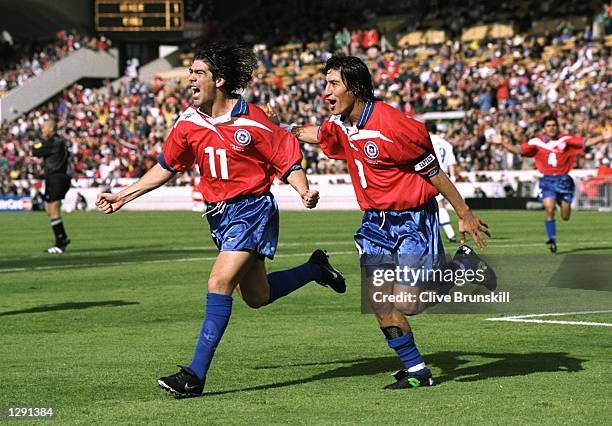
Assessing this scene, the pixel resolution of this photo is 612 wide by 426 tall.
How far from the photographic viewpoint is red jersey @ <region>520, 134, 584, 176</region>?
72.2 feet

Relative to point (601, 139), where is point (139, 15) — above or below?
above

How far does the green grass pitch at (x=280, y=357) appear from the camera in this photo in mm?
7859

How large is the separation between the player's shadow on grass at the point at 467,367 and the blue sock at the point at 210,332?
1.11 ft

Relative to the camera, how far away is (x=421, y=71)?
175 ft

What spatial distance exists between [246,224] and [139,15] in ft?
191

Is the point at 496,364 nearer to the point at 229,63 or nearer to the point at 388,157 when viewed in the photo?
the point at 388,157

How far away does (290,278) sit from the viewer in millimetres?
10000

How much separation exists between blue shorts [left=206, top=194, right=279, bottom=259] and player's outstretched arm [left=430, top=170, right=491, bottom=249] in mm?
1095

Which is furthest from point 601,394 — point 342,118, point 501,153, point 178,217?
point 501,153

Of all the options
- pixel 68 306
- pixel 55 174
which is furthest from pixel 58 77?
pixel 68 306

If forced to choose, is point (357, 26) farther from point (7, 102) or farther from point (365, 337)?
point (365, 337)

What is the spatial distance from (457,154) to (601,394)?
38753mm

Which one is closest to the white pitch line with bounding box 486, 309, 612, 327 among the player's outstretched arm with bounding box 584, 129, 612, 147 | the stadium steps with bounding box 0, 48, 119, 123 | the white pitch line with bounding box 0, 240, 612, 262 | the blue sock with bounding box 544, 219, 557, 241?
the player's outstretched arm with bounding box 584, 129, 612, 147

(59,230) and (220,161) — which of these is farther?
(59,230)
